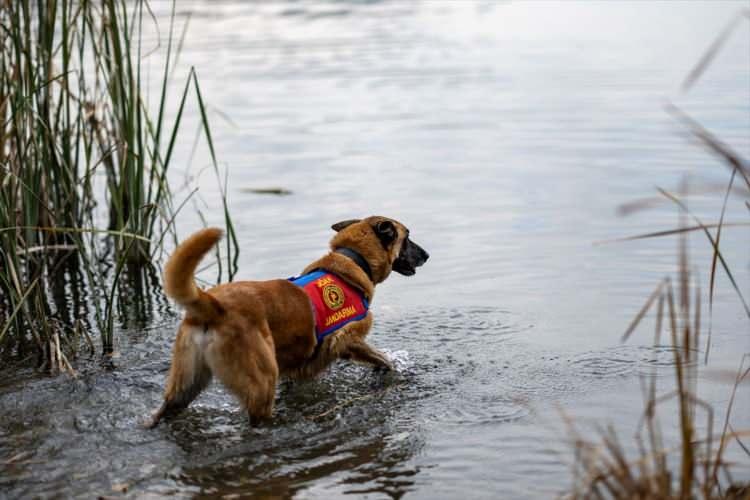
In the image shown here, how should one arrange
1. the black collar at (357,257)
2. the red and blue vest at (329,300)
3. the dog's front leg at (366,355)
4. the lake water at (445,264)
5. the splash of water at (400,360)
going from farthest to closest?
the splash of water at (400,360) → the black collar at (357,257) → the dog's front leg at (366,355) → the red and blue vest at (329,300) → the lake water at (445,264)

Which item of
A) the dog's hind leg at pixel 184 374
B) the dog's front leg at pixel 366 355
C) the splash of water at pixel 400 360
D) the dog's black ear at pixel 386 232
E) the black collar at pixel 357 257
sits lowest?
the splash of water at pixel 400 360

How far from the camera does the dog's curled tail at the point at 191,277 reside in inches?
179

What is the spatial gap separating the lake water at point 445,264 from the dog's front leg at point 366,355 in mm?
120

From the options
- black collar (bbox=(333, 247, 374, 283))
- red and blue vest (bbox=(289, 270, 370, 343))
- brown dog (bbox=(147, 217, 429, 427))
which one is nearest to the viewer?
brown dog (bbox=(147, 217, 429, 427))

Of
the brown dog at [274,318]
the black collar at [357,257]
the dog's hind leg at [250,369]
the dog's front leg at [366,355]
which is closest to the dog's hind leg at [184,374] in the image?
the brown dog at [274,318]

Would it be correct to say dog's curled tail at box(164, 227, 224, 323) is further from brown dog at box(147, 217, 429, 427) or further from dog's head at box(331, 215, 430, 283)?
dog's head at box(331, 215, 430, 283)

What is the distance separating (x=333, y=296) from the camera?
20.1ft

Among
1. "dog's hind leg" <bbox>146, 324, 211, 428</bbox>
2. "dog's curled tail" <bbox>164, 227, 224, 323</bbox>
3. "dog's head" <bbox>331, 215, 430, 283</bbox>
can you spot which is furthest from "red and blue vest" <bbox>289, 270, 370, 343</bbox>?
"dog's curled tail" <bbox>164, 227, 224, 323</bbox>

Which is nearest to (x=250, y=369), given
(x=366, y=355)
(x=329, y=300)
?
(x=329, y=300)

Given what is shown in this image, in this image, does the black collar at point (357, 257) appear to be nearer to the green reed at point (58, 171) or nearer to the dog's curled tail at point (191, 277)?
the green reed at point (58, 171)

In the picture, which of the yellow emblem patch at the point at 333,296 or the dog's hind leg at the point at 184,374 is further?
the yellow emblem patch at the point at 333,296

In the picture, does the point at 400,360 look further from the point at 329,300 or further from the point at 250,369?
the point at 250,369

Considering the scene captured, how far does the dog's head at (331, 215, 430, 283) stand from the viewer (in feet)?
21.5

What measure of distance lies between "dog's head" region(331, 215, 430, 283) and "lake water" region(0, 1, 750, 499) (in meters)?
0.70
